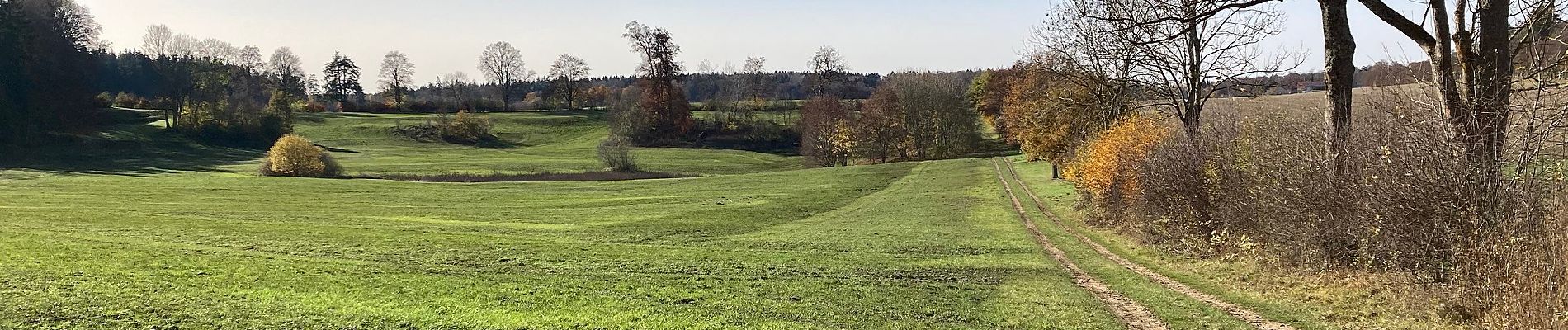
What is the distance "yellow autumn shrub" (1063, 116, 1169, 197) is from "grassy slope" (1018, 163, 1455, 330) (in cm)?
423

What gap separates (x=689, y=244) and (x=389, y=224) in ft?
30.4

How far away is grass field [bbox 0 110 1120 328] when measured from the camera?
416 inches

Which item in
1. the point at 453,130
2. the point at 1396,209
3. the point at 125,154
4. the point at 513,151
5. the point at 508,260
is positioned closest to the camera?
the point at 1396,209

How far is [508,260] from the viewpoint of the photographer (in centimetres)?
1638

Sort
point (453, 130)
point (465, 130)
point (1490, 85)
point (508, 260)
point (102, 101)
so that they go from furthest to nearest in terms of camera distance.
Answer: point (453, 130) < point (465, 130) < point (102, 101) < point (508, 260) < point (1490, 85)

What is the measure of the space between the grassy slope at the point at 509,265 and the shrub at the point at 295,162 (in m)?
15.6

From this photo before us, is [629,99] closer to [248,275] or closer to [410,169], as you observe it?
[410,169]

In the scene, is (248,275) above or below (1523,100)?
below

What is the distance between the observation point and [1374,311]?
416 inches

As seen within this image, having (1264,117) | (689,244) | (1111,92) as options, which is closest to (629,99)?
(1111,92)

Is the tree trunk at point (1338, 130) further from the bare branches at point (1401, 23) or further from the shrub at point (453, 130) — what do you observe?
the shrub at point (453, 130)

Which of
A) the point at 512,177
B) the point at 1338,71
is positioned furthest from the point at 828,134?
the point at 1338,71

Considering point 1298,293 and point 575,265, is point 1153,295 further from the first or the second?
point 575,265

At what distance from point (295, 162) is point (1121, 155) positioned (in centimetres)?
4669
